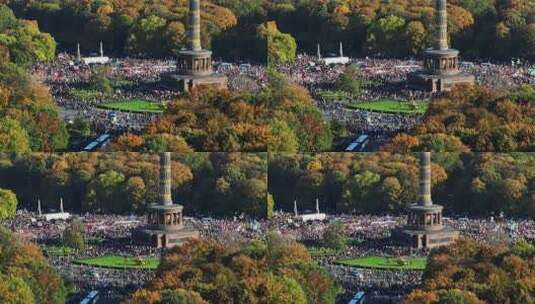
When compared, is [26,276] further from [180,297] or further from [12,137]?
[12,137]

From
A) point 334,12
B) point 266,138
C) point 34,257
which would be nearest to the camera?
point 34,257

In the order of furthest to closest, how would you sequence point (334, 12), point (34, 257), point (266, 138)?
point (334, 12) < point (266, 138) < point (34, 257)

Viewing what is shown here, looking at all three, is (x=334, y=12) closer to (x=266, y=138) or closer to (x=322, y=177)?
(x=266, y=138)

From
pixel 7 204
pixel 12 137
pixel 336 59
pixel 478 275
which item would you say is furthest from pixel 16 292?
pixel 336 59

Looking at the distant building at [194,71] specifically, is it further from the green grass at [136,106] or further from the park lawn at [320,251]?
the park lawn at [320,251]

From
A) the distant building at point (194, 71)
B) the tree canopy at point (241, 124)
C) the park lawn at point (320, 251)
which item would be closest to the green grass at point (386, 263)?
the park lawn at point (320, 251)

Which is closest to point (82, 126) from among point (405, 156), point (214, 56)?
point (214, 56)

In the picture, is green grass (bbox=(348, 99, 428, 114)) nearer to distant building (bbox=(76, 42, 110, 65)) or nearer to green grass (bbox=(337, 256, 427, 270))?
distant building (bbox=(76, 42, 110, 65))
